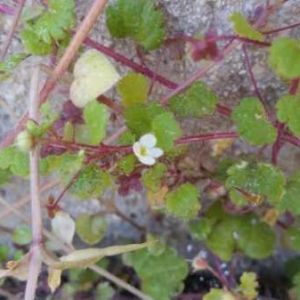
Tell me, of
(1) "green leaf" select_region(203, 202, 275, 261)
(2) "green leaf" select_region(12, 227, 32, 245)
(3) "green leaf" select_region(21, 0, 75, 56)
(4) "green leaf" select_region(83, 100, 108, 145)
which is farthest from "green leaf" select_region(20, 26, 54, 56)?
(1) "green leaf" select_region(203, 202, 275, 261)

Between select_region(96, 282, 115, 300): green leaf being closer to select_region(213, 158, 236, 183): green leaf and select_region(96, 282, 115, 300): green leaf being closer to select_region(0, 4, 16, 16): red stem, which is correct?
select_region(213, 158, 236, 183): green leaf

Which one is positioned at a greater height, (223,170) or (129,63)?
(129,63)

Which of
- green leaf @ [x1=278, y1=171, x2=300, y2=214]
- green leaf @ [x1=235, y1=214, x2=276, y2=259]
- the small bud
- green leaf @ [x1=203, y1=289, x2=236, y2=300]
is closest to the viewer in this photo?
the small bud

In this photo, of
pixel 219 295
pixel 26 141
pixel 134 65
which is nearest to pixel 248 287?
pixel 219 295

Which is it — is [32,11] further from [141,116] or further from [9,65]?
[141,116]

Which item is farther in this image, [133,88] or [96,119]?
[133,88]

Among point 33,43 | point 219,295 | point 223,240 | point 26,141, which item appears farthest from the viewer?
point 223,240
